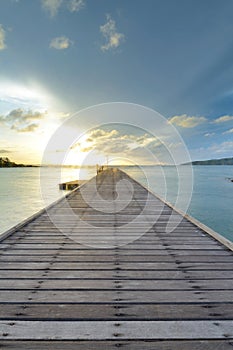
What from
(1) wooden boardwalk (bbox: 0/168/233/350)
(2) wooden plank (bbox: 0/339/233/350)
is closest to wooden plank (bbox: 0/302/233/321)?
(1) wooden boardwalk (bbox: 0/168/233/350)

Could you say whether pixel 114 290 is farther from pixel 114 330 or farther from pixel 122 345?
pixel 122 345

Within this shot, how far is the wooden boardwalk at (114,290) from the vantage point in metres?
1.71

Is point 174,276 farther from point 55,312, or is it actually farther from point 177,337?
point 55,312

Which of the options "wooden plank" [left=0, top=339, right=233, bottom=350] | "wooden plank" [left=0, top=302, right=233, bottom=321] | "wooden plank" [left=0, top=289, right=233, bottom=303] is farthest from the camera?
"wooden plank" [left=0, top=289, right=233, bottom=303]

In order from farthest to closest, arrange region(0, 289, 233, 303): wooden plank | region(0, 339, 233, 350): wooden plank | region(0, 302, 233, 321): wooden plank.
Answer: region(0, 289, 233, 303): wooden plank
region(0, 302, 233, 321): wooden plank
region(0, 339, 233, 350): wooden plank

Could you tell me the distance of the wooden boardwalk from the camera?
1.71 m

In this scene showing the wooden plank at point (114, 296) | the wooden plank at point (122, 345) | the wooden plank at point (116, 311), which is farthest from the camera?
the wooden plank at point (114, 296)

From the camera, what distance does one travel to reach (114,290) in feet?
7.75

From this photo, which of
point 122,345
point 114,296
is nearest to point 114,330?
point 122,345

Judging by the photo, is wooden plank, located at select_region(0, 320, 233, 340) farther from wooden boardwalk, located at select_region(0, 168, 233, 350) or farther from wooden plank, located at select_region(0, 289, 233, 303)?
wooden plank, located at select_region(0, 289, 233, 303)

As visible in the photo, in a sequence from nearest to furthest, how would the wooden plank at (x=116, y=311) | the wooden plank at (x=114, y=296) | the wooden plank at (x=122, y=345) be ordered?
the wooden plank at (x=122, y=345)
the wooden plank at (x=116, y=311)
the wooden plank at (x=114, y=296)

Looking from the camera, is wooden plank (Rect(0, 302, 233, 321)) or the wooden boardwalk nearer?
the wooden boardwalk

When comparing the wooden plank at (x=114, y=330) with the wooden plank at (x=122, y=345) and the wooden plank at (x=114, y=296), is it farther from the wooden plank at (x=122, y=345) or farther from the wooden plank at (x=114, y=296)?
the wooden plank at (x=114, y=296)

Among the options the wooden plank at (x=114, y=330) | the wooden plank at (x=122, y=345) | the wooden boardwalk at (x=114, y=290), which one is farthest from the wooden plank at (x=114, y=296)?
the wooden plank at (x=122, y=345)
